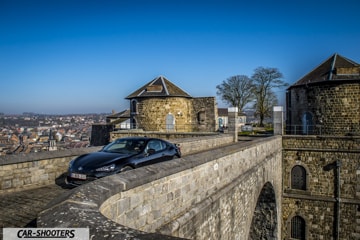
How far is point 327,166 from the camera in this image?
19.3m

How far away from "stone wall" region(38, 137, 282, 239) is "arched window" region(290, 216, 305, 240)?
11936mm

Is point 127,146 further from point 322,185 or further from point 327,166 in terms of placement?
point 322,185

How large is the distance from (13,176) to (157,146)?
3.58m

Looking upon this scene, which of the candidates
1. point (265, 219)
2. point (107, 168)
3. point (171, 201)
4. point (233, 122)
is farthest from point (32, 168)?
point (265, 219)

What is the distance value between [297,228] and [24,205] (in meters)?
19.6

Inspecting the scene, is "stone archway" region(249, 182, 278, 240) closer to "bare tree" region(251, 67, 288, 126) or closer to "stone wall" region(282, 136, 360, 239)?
"stone wall" region(282, 136, 360, 239)

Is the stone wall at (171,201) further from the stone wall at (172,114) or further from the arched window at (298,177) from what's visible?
the stone wall at (172,114)

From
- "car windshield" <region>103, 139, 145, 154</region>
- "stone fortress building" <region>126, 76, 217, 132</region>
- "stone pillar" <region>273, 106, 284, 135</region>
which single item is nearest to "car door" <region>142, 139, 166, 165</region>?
"car windshield" <region>103, 139, 145, 154</region>

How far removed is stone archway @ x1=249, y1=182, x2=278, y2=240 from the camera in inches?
656

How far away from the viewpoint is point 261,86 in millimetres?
44906

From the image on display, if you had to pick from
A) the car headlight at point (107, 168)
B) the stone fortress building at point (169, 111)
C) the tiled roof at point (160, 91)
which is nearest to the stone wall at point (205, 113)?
the stone fortress building at point (169, 111)

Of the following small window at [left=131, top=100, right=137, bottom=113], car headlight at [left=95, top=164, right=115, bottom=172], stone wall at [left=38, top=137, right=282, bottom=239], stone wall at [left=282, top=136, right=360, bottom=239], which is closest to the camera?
stone wall at [left=38, top=137, right=282, bottom=239]

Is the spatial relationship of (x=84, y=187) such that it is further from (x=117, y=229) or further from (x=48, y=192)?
(x=48, y=192)

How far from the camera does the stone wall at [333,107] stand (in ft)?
67.9
